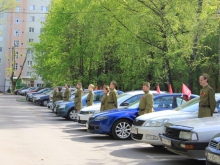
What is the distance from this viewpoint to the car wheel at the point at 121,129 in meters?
13.2

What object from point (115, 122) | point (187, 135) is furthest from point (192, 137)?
point (115, 122)

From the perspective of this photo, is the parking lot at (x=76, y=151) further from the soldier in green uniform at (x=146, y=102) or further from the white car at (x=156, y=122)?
the soldier in green uniform at (x=146, y=102)

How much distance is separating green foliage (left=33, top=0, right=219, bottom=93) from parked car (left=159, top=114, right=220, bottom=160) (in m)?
10.1

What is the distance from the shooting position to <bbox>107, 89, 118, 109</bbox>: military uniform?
14.6 metres

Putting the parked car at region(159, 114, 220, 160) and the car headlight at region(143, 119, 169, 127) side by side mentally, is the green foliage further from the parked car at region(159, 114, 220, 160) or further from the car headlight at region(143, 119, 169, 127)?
the parked car at region(159, 114, 220, 160)


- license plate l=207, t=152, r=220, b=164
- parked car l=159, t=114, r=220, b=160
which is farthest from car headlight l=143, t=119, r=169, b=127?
license plate l=207, t=152, r=220, b=164

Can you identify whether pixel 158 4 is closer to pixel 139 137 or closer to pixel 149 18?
pixel 149 18

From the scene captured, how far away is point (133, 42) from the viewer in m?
27.2

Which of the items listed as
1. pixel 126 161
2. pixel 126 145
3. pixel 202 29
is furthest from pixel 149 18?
pixel 126 161

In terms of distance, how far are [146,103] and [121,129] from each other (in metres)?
1.22

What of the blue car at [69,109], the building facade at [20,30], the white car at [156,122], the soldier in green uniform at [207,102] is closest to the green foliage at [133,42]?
the blue car at [69,109]

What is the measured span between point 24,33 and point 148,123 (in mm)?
91452

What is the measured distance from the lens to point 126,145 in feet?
40.0

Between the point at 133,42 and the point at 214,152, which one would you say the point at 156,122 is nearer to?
the point at 214,152
